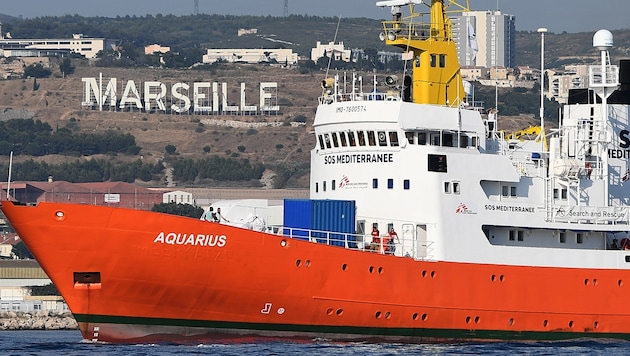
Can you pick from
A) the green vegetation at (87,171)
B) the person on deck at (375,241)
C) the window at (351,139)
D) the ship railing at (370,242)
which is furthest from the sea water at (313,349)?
the green vegetation at (87,171)

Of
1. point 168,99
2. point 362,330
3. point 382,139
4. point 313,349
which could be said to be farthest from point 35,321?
point 168,99

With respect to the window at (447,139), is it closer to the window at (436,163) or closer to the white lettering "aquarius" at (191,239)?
the window at (436,163)

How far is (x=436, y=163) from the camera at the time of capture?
37.6 meters

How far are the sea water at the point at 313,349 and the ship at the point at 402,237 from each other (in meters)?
0.41

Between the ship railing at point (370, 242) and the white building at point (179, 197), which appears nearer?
the ship railing at point (370, 242)

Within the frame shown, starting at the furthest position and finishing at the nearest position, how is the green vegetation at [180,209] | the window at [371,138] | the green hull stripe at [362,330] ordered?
1. the green vegetation at [180,209]
2. the window at [371,138]
3. the green hull stripe at [362,330]

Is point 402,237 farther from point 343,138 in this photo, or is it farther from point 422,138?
point 343,138

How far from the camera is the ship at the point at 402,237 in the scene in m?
34.7

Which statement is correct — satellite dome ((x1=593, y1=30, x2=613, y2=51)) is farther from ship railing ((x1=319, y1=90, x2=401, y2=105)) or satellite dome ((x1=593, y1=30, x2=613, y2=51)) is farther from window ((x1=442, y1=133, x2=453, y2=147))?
ship railing ((x1=319, y1=90, x2=401, y2=105))

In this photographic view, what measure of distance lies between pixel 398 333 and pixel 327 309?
2.06 m

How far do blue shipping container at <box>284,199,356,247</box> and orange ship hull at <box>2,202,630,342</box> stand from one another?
45.4 inches

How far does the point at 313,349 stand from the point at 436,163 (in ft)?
20.2

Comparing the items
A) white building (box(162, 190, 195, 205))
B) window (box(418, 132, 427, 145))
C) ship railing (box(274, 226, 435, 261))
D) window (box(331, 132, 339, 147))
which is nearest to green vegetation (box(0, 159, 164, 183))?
white building (box(162, 190, 195, 205))

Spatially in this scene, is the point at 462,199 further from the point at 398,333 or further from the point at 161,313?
the point at 161,313
